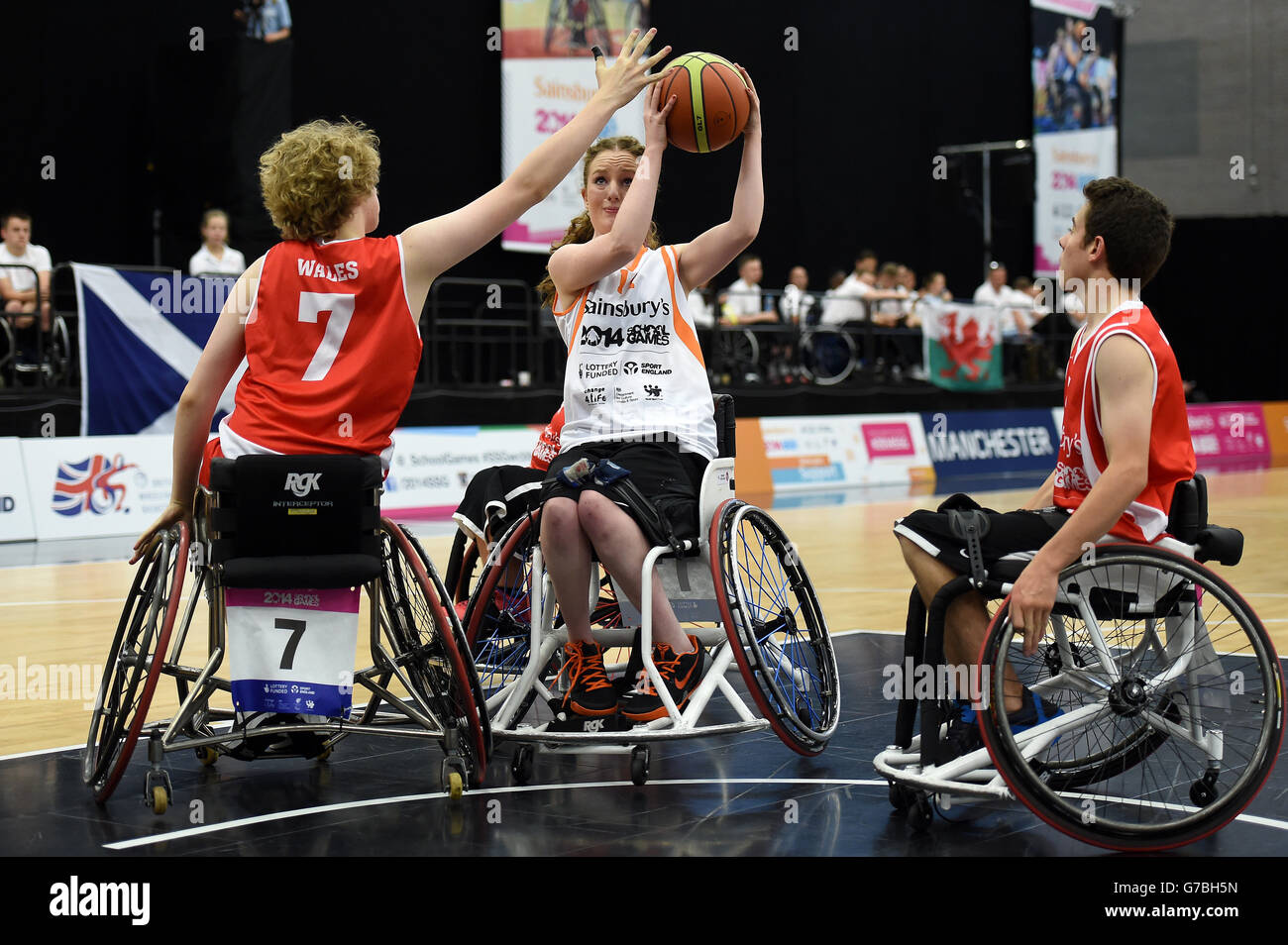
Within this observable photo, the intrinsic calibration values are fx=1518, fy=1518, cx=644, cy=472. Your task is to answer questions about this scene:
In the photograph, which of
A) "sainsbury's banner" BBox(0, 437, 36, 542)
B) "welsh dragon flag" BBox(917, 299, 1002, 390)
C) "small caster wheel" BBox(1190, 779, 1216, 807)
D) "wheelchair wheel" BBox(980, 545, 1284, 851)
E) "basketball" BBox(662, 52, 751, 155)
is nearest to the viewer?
"wheelchair wheel" BBox(980, 545, 1284, 851)

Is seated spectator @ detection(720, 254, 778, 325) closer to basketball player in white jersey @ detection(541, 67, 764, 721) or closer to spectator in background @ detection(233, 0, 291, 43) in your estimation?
spectator in background @ detection(233, 0, 291, 43)

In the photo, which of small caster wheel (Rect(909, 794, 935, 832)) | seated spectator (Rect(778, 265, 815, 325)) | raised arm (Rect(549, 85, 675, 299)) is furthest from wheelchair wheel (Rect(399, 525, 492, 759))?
seated spectator (Rect(778, 265, 815, 325))

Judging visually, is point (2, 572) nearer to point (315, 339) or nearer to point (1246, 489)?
point (315, 339)

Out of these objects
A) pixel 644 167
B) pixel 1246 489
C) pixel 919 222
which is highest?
pixel 919 222

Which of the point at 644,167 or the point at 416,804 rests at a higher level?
the point at 644,167

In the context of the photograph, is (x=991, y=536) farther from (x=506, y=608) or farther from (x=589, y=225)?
(x=589, y=225)

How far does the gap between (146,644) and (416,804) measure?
71cm

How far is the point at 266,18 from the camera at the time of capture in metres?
11.6

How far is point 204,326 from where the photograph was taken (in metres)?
10.2

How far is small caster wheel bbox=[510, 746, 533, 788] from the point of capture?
12.3ft

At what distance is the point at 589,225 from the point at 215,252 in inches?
276

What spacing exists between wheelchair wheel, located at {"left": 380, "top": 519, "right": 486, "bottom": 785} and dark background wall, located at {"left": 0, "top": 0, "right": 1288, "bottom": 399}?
817 cm

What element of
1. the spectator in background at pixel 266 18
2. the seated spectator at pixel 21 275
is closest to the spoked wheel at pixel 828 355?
the spectator in background at pixel 266 18
